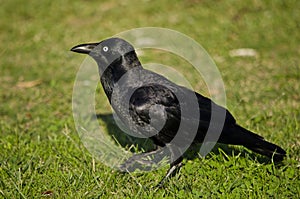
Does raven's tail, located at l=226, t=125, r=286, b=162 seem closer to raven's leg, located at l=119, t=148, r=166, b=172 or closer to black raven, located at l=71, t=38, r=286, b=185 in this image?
black raven, located at l=71, t=38, r=286, b=185

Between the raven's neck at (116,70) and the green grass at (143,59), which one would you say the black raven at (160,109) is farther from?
the green grass at (143,59)

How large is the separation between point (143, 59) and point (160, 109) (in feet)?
12.0

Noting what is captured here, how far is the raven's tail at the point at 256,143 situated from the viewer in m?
4.16

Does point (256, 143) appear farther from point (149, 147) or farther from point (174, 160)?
point (149, 147)

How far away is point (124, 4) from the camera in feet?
31.8

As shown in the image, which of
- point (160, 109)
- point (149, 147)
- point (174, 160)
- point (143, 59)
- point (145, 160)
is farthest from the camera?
point (143, 59)

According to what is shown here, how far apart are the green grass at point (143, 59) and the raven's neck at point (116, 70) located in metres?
0.70

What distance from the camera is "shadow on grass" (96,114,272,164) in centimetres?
450

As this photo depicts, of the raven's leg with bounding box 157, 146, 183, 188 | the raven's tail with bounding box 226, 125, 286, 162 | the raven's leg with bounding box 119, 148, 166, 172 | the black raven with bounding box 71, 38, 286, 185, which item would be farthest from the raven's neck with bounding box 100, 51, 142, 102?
the raven's tail with bounding box 226, 125, 286, 162

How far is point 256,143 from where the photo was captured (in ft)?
13.6

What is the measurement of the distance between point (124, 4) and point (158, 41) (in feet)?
5.87

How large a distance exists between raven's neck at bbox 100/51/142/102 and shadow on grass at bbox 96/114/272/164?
Result: 69 centimetres

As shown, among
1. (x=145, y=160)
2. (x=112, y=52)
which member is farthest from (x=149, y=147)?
(x=112, y=52)

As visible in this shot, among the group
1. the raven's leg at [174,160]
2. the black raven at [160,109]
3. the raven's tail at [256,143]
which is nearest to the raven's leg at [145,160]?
the black raven at [160,109]
